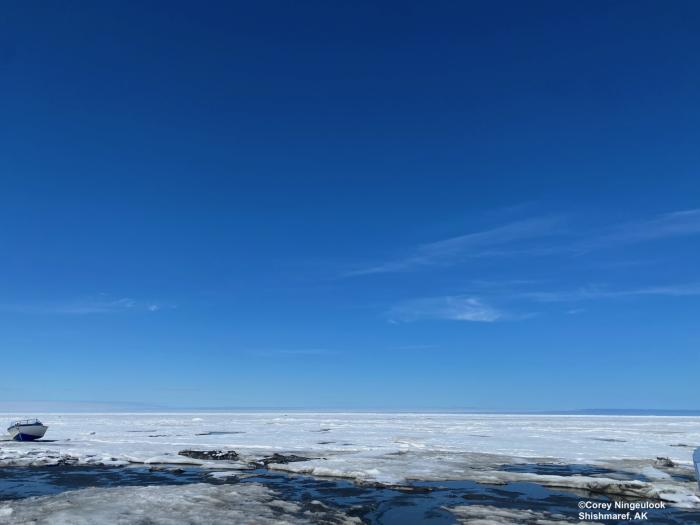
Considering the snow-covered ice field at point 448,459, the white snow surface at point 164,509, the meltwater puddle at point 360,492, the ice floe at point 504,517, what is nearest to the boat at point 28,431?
the snow-covered ice field at point 448,459

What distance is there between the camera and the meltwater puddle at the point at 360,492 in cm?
1588

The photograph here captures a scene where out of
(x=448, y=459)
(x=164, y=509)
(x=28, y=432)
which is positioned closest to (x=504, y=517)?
(x=164, y=509)

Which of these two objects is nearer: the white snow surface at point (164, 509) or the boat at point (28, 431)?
the white snow surface at point (164, 509)

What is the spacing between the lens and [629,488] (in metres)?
18.7

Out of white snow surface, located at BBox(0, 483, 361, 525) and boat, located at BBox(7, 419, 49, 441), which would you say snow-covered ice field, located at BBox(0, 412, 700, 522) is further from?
boat, located at BBox(7, 419, 49, 441)

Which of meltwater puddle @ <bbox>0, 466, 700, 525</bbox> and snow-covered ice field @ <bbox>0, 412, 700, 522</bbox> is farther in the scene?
snow-covered ice field @ <bbox>0, 412, 700, 522</bbox>

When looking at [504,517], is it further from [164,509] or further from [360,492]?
[164,509]

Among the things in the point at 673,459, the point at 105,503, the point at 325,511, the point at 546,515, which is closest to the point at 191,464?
the point at 105,503

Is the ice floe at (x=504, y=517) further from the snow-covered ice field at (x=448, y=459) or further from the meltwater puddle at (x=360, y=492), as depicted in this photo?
the snow-covered ice field at (x=448, y=459)

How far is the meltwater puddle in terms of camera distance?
625 inches

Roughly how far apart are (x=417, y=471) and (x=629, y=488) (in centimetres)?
840

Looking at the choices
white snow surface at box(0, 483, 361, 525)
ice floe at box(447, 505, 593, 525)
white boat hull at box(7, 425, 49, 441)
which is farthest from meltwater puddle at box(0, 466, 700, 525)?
white boat hull at box(7, 425, 49, 441)

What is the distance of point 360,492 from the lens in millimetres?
19312

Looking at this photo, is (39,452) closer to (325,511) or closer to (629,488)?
(325,511)
